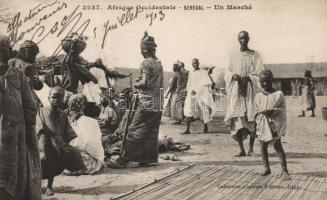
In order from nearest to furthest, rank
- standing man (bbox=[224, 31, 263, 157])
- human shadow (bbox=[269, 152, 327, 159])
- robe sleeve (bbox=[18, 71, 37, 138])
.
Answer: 1. robe sleeve (bbox=[18, 71, 37, 138])
2. human shadow (bbox=[269, 152, 327, 159])
3. standing man (bbox=[224, 31, 263, 157])

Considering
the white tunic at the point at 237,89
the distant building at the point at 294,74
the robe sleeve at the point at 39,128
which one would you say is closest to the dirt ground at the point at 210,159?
the white tunic at the point at 237,89

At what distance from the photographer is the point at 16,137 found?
296 cm

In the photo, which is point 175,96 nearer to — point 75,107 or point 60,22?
point 75,107

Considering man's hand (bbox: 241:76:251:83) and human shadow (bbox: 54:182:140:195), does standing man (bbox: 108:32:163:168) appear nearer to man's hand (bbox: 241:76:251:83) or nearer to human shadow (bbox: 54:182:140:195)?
human shadow (bbox: 54:182:140:195)

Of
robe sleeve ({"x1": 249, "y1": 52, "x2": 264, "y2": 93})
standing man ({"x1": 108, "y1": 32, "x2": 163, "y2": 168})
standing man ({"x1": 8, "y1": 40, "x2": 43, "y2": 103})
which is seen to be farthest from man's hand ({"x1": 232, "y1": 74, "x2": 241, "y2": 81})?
standing man ({"x1": 8, "y1": 40, "x2": 43, "y2": 103})

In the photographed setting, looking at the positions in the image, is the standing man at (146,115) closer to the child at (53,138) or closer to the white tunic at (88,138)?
the white tunic at (88,138)

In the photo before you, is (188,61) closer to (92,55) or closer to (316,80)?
(92,55)

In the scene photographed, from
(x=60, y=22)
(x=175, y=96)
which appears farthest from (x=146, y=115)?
(x=60, y=22)

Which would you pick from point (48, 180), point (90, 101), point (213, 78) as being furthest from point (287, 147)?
point (48, 180)

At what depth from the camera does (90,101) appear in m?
4.72

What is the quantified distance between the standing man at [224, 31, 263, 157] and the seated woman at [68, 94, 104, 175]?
1426 mm

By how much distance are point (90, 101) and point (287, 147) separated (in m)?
2.18

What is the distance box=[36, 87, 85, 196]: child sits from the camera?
11.8ft

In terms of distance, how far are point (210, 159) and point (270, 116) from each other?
816 millimetres
